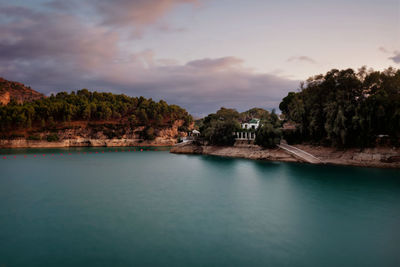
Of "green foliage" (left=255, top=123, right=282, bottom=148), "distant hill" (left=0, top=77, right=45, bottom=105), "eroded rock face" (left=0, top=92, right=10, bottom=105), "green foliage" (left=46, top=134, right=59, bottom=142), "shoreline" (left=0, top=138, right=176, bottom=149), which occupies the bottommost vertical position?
"shoreline" (left=0, top=138, right=176, bottom=149)

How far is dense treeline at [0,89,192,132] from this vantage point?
8472cm

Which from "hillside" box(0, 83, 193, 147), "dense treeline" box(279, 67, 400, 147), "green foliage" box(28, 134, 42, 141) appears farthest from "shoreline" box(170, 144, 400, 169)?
"green foliage" box(28, 134, 42, 141)

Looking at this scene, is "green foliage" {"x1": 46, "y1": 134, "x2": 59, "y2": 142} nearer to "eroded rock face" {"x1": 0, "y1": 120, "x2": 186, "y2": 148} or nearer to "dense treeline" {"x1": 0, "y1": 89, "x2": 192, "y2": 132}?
"eroded rock face" {"x1": 0, "y1": 120, "x2": 186, "y2": 148}

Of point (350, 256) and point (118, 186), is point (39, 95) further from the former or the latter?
point (350, 256)

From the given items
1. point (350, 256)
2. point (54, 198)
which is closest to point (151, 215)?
point (54, 198)

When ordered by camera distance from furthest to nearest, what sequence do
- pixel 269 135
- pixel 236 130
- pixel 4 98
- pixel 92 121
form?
pixel 4 98 → pixel 92 121 → pixel 236 130 → pixel 269 135

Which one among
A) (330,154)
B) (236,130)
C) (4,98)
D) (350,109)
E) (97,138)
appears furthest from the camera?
(4,98)

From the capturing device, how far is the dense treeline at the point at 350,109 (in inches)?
1404

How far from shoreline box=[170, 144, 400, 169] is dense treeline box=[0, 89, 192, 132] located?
56.5 m

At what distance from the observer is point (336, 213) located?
691 inches

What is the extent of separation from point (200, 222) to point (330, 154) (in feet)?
112

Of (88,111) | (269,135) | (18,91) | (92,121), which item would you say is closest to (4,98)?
(18,91)

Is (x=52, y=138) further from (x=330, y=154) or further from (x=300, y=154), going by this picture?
(x=330, y=154)

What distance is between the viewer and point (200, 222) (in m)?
15.8
